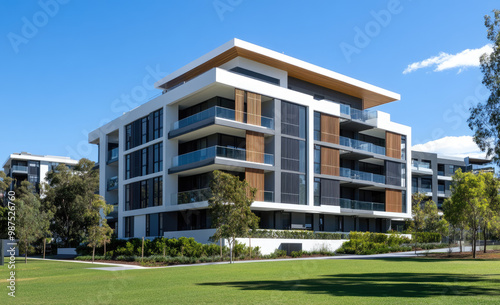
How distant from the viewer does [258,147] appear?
40625 mm

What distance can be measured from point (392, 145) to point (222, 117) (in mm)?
23348

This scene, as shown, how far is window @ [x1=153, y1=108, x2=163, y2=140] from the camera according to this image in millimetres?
44844

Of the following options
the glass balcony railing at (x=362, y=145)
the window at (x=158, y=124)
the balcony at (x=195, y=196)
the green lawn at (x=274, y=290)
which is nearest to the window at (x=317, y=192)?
the glass balcony railing at (x=362, y=145)

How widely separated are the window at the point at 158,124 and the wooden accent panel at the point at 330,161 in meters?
14.9

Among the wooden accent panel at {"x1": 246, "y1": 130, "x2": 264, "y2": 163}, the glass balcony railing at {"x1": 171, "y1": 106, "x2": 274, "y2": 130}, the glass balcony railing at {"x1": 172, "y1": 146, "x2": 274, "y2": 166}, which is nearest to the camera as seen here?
the glass balcony railing at {"x1": 172, "y1": 146, "x2": 274, "y2": 166}

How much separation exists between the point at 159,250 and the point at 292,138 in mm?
15837

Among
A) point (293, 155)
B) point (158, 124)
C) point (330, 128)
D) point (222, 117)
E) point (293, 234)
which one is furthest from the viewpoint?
point (330, 128)

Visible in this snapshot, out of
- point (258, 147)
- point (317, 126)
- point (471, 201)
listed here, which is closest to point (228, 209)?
point (258, 147)

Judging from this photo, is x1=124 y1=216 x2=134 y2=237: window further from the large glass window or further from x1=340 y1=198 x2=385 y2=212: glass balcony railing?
x1=340 y1=198 x2=385 y2=212: glass balcony railing

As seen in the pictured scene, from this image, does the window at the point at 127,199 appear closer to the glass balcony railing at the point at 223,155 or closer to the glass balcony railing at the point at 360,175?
the glass balcony railing at the point at 223,155

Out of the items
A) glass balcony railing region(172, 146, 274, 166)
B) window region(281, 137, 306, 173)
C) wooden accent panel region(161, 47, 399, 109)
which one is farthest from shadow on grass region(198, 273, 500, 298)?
wooden accent panel region(161, 47, 399, 109)

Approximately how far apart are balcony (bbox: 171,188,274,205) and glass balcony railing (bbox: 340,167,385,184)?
1041 centimetres

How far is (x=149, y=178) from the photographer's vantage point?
45.4 m

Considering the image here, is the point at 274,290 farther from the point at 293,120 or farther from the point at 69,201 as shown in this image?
the point at 69,201
